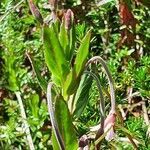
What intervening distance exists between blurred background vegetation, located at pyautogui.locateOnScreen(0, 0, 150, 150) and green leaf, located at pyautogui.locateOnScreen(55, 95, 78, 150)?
1.19 feet

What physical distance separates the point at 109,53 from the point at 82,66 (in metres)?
0.72

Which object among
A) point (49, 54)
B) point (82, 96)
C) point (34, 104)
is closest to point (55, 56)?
point (49, 54)

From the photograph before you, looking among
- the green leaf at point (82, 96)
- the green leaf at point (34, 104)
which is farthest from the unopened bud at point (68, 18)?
the green leaf at point (34, 104)

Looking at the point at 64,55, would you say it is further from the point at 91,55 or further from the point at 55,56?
the point at 91,55

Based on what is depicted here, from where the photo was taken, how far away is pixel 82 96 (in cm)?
128

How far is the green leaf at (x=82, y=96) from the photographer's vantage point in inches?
49.7

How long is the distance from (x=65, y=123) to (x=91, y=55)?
760 millimetres

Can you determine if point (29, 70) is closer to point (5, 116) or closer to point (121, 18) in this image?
point (5, 116)

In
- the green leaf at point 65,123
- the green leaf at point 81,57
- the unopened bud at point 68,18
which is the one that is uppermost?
the unopened bud at point 68,18

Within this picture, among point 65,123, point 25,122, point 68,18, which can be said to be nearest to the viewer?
point 65,123

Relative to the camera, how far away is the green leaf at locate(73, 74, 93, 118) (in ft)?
4.14

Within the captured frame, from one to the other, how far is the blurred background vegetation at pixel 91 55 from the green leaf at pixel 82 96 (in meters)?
0.21

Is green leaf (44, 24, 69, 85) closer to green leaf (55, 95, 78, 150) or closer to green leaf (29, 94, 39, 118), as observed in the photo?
green leaf (55, 95, 78, 150)

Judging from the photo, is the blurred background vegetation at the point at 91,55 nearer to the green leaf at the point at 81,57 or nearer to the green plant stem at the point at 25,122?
the green plant stem at the point at 25,122
